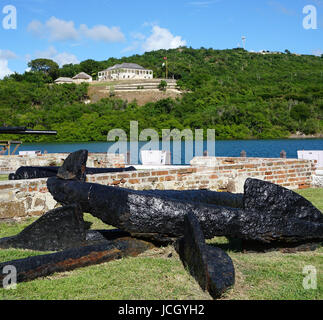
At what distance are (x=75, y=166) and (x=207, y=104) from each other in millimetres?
67438

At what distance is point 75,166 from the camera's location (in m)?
4.50

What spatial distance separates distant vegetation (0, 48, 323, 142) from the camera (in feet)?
194

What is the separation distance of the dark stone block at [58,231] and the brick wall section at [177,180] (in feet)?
5.95

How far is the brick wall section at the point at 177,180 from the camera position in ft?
18.9

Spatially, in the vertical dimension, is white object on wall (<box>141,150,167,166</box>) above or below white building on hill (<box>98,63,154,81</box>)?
below

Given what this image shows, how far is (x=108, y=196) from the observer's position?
388 centimetres

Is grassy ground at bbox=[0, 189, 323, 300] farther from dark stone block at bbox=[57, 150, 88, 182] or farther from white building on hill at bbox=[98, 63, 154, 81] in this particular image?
white building on hill at bbox=[98, 63, 154, 81]

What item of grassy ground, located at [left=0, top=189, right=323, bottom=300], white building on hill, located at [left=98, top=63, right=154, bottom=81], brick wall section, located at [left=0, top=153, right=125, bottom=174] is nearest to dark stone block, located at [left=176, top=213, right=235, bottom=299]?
grassy ground, located at [left=0, top=189, right=323, bottom=300]

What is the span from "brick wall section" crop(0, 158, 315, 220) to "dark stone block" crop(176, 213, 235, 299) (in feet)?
10.7

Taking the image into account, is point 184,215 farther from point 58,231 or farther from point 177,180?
point 177,180
